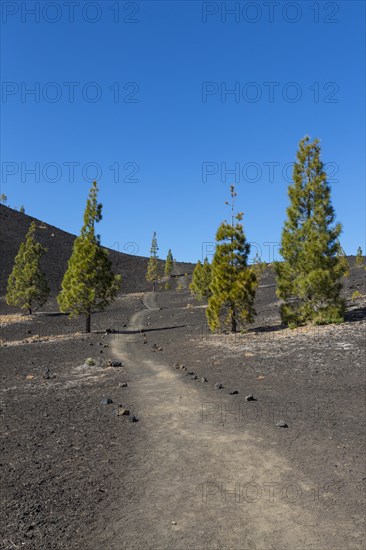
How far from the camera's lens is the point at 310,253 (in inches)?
1051

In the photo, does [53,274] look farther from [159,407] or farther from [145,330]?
[159,407]

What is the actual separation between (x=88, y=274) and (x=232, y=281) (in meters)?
13.9

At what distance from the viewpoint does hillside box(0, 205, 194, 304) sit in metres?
106

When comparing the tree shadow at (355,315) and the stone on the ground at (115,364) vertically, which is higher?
the tree shadow at (355,315)

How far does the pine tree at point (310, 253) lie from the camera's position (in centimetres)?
2659

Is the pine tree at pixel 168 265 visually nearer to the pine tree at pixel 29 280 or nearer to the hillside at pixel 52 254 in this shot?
the hillside at pixel 52 254

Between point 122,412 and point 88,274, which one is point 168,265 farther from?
point 122,412

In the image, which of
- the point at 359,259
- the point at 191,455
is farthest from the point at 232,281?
the point at 359,259

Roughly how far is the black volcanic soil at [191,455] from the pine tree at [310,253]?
693cm

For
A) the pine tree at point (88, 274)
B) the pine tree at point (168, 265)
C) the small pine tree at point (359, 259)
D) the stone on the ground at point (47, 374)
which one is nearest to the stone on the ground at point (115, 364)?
the stone on the ground at point (47, 374)

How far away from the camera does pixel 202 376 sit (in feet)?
57.8

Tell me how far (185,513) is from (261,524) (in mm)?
1281

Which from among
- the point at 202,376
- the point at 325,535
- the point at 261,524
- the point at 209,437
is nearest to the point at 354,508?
the point at 325,535

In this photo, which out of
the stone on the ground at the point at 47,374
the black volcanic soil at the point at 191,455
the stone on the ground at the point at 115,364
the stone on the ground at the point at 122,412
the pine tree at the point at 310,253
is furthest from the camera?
the pine tree at the point at 310,253
